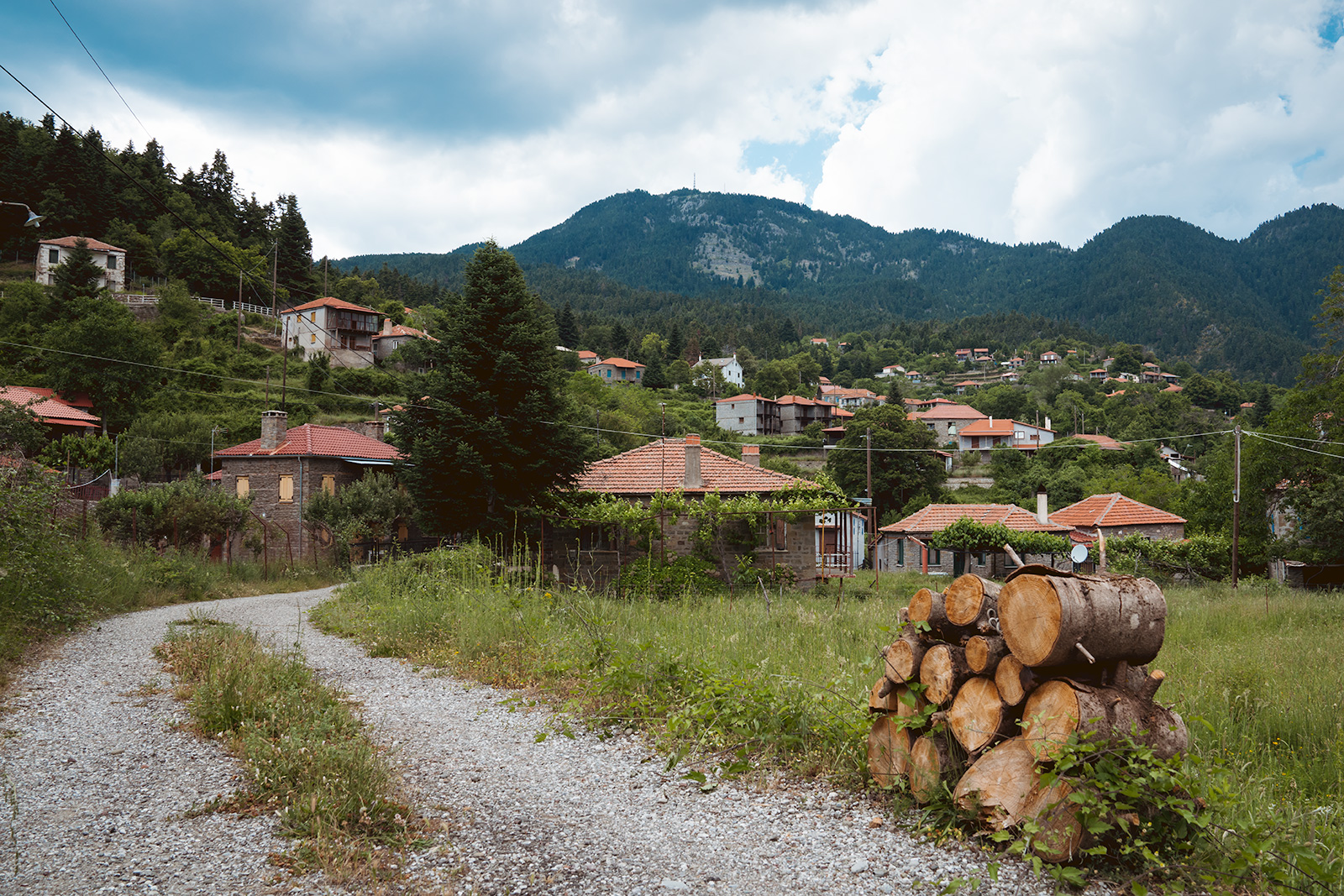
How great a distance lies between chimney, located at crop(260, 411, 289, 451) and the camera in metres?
31.9

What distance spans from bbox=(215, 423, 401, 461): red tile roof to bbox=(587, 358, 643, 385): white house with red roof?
61.0 m

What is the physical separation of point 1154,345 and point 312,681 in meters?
186

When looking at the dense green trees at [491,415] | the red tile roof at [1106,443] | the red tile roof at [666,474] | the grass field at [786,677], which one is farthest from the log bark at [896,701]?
the red tile roof at [1106,443]

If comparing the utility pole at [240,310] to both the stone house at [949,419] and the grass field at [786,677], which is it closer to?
the grass field at [786,677]

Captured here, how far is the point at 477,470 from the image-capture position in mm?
15898

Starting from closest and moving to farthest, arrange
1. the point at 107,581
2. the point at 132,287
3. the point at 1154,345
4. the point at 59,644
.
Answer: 1. the point at 59,644
2. the point at 107,581
3. the point at 132,287
4. the point at 1154,345

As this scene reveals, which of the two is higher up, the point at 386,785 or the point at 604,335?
the point at 604,335

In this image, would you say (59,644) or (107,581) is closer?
(59,644)

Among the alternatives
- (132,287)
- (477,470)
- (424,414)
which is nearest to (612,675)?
(477,470)

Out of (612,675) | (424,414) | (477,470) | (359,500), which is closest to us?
(612,675)

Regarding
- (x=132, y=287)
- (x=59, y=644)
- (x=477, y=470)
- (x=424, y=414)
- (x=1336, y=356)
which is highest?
(x=132, y=287)

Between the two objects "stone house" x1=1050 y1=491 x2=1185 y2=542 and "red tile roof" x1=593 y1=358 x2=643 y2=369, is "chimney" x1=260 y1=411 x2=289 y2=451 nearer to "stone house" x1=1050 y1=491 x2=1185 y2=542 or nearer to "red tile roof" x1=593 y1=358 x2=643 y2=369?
"stone house" x1=1050 y1=491 x2=1185 y2=542

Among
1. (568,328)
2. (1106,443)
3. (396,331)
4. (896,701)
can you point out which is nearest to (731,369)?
(568,328)

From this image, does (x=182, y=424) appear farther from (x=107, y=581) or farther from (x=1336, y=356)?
(x=1336, y=356)
